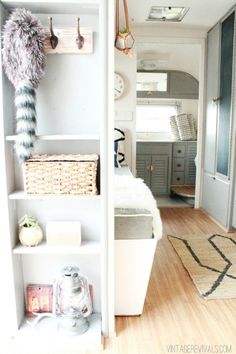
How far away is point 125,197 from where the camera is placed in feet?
6.66

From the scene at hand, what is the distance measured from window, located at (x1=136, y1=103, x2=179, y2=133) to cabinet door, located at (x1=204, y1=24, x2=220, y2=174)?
5.31 ft

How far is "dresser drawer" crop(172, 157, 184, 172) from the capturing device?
4961 mm

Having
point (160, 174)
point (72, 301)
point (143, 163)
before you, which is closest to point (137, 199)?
point (72, 301)

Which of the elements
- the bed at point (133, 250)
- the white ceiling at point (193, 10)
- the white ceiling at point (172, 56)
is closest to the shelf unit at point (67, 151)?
the bed at point (133, 250)

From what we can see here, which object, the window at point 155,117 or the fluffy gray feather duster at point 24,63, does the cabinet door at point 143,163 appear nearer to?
the window at point 155,117

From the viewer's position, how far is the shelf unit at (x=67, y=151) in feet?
4.56

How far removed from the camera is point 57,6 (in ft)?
4.47

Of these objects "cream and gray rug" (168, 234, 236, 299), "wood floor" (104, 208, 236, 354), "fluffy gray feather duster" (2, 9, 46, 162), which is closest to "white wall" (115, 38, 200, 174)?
"cream and gray rug" (168, 234, 236, 299)

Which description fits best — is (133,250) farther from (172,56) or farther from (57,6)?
(172,56)

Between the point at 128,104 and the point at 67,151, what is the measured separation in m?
2.58

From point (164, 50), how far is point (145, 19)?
102cm

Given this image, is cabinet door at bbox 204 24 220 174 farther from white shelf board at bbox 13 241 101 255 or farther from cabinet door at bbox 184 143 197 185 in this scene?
white shelf board at bbox 13 241 101 255

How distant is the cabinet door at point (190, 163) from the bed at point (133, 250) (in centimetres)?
325

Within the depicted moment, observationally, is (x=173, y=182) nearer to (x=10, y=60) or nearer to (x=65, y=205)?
(x=65, y=205)
